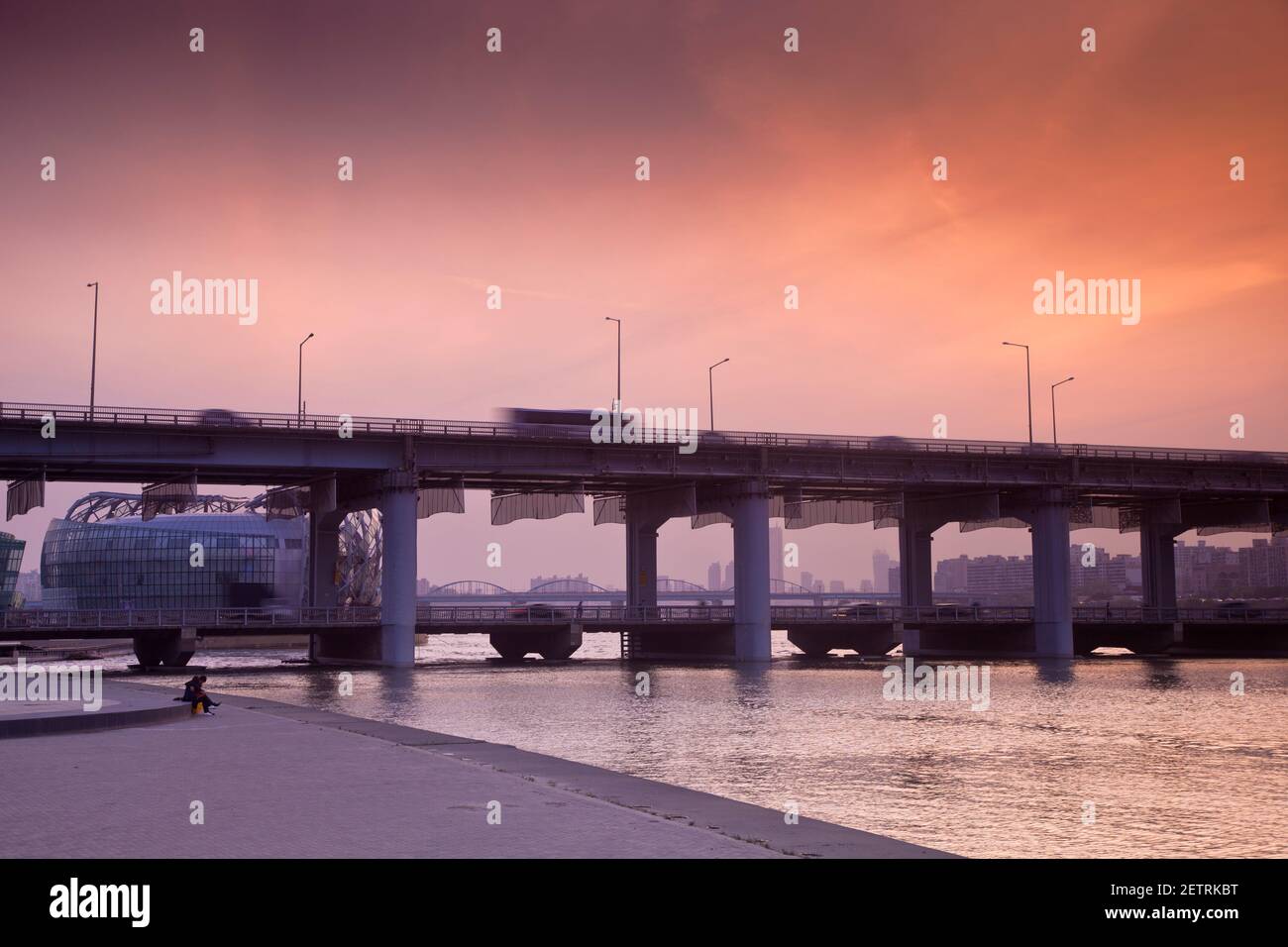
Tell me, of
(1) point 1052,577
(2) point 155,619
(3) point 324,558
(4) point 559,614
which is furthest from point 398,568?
(1) point 1052,577

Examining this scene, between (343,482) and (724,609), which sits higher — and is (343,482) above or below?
above

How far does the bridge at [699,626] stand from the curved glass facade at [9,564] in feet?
345

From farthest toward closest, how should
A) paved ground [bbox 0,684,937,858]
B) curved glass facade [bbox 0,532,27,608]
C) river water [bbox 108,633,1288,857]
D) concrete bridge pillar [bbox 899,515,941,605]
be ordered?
curved glass facade [bbox 0,532,27,608]
concrete bridge pillar [bbox 899,515,941,605]
river water [bbox 108,633,1288,857]
paved ground [bbox 0,684,937,858]

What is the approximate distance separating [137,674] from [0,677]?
76.8 ft

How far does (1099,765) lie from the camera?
29609 mm

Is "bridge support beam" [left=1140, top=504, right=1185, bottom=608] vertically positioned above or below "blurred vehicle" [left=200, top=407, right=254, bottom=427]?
below

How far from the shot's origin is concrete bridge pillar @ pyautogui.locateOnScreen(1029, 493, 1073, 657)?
100250 millimetres

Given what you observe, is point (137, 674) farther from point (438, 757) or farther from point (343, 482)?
point (438, 757)

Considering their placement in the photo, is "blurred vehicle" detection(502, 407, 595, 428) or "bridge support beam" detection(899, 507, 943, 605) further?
"bridge support beam" detection(899, 507, 943, 605)

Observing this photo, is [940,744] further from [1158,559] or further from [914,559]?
[1158,559]

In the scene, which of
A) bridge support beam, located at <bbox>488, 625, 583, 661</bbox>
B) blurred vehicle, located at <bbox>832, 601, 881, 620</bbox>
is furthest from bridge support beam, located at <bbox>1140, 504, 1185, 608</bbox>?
bridge support beam, located at <bbox>488, 625, 583, 661</bbox>

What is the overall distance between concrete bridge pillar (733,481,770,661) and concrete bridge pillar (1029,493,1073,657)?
917 inches

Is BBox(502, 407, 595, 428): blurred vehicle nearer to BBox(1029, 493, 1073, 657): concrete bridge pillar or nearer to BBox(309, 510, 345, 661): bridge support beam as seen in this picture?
BBox(309, 510, 345, 661): bridge support beam
